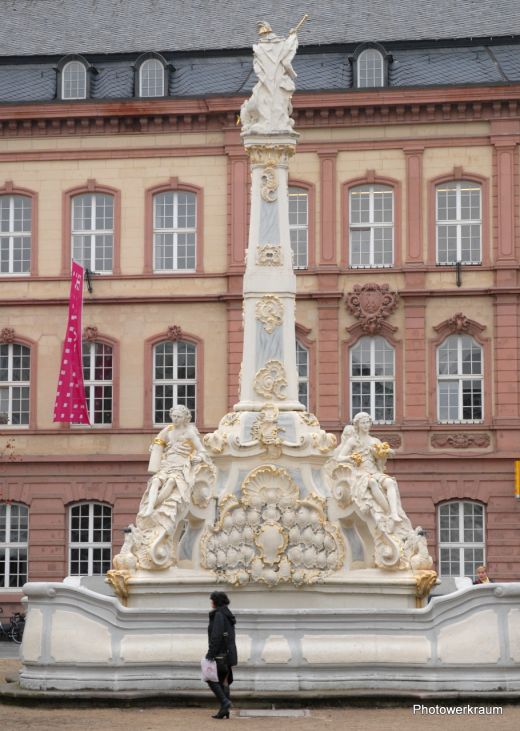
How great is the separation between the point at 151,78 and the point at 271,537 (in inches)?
1102

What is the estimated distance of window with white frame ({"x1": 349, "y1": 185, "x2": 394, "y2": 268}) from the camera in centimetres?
4988

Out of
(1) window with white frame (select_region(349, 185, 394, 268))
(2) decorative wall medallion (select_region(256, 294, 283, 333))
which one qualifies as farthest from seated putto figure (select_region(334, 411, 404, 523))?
(1) window with white frame (select_region(349, 185, 394, 268))

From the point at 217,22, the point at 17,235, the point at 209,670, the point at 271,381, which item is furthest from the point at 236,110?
the point at 209,670

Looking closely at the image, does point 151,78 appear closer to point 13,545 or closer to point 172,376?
point 172,376

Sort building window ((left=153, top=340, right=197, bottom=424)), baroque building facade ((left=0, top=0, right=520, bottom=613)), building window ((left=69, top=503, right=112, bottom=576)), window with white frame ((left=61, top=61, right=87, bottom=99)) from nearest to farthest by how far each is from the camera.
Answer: baroque building facade ((left=0, top=0, right=520, bottom=613)) → building window ((left=69, top=503, right=112, bottom=576)) → building window ((left=153, top=340, right=197, bottom=424)) → window with white frame ((left=61, top=61, right=87, bottom=99))

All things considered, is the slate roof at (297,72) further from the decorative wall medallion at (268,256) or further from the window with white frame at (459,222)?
the decorative wall medallion at (268,256)

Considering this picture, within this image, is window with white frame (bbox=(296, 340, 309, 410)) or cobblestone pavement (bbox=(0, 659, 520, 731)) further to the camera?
window with white frame (bbox=(296, 340, 309, 410))

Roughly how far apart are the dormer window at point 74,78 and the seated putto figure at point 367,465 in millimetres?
27252

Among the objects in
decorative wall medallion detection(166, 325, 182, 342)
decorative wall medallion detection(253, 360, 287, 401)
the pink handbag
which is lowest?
the pink handbag

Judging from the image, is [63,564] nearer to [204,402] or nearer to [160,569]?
[204,402]

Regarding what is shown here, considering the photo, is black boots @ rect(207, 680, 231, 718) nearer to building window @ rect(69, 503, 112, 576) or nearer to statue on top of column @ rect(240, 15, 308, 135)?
statue on top of column @ rect(240, 15, 308, 135)

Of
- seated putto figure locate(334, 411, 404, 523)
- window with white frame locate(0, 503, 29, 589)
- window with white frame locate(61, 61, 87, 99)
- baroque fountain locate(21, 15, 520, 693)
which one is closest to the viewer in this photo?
baroque fountain locate(21, 15, 520, 693)

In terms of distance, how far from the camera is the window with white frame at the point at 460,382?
4916 cm

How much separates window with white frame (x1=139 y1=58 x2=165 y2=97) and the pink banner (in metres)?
6.03
